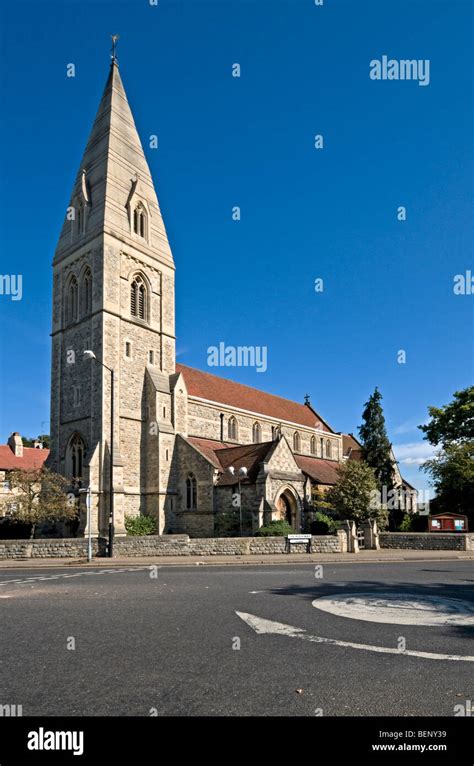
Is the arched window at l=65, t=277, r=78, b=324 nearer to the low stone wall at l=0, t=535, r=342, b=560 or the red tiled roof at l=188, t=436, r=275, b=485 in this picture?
the red tiled roof at l=188, t=436, r=275, b=485

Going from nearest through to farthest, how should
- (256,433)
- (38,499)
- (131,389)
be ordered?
(38,499), (131,389), (256,433)

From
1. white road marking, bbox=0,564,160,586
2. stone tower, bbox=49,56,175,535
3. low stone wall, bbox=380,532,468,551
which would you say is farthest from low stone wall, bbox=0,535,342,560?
low stone wall, bbox=380,532,468,551

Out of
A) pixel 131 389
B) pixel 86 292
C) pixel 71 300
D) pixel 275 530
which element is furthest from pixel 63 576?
pixel 71 300

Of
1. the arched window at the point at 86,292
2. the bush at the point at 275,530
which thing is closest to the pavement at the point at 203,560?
the bush at the point at 275,530

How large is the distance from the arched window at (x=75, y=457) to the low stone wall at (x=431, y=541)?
59.0 ft

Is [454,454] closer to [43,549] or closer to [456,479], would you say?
[456,479]

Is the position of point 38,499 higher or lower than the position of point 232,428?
lower

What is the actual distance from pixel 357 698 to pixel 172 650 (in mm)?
2653

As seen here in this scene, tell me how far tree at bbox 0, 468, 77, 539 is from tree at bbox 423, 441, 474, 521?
2354 cm

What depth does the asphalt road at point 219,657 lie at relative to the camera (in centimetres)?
494

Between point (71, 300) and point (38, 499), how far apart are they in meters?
14.4

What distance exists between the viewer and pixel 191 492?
35219mm

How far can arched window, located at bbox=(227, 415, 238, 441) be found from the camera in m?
43.7
